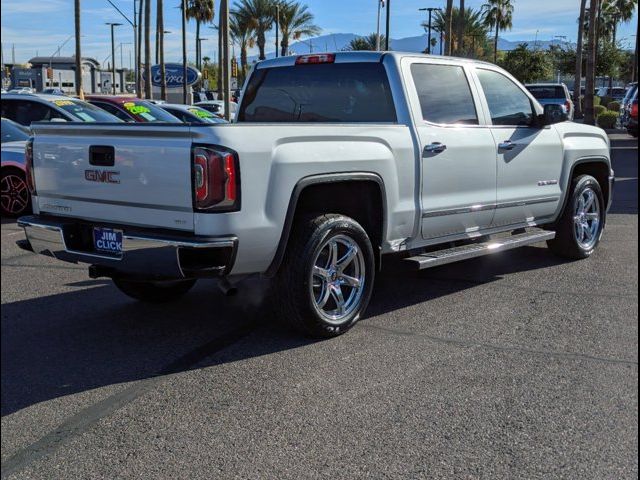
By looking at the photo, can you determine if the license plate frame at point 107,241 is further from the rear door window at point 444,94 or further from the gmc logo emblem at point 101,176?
the rear door window at point 444,94

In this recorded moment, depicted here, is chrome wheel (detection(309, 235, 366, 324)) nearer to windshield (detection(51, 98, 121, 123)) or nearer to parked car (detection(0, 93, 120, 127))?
parked car (detection(0, 93, 120, 127))

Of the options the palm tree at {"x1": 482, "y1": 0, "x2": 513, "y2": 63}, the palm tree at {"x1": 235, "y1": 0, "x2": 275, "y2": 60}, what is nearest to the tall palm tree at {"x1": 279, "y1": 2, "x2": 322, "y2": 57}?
the palm tree at {"x1": 235, "y1": 0, "x2": 275, "y2": 60}

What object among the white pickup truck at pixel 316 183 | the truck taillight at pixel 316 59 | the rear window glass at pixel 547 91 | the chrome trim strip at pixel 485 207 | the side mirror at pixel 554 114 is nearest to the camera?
the white pickup truck at pixel 316 183

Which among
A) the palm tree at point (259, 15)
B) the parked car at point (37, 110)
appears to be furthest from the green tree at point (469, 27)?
the parked car at point (37, 110)

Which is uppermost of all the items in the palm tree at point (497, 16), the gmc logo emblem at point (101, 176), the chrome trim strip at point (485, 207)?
the palm tree at point (497, 16)

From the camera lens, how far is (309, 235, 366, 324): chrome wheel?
4926mm

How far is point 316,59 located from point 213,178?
2.27 meters

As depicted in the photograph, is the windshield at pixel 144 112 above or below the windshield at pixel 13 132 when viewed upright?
above

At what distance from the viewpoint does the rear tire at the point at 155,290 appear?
5660 mm

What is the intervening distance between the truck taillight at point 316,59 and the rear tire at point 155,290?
6.53ft

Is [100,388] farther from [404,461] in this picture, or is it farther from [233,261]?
[404,461]

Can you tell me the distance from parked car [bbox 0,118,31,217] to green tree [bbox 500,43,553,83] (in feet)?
157

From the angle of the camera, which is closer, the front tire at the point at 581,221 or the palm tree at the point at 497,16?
the front tire at the point at 581,221

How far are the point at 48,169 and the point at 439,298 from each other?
3077 mm
